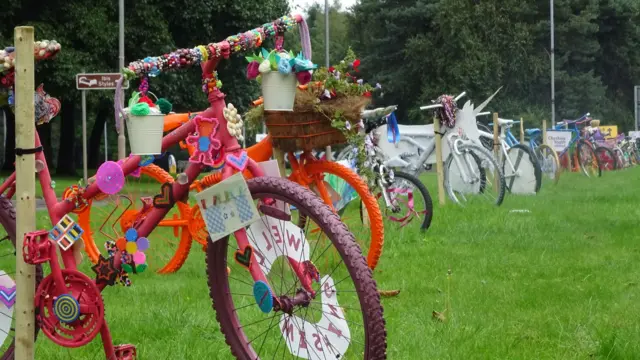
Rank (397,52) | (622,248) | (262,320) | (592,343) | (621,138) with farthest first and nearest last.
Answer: (397,52) < (621,138) < (622,248) < (592,343) < (262,320)

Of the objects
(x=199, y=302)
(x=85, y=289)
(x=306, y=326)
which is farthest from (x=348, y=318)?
(x=199, y=302)

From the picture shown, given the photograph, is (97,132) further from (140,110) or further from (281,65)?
(140,110)

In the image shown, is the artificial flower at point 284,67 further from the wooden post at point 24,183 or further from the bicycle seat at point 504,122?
the bicycle seat at point 504,122

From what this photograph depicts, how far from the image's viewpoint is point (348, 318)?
354 cm

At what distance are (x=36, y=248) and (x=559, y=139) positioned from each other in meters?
18.1

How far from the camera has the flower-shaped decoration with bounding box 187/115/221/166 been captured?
3551 millimetres

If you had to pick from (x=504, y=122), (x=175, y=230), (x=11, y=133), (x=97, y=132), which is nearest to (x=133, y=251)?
(x=175, y=230)

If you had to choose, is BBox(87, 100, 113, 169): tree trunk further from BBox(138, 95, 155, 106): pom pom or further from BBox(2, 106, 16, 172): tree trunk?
BBox(138, 95, 155, 106): pom pom

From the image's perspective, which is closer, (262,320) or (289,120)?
(262,320)

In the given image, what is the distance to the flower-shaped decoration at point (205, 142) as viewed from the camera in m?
3.55

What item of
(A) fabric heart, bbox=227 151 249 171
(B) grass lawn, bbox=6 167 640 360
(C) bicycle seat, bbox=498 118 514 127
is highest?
(C) bicycle seat, bbox=498 118 514 127

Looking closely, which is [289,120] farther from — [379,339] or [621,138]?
[621,138]

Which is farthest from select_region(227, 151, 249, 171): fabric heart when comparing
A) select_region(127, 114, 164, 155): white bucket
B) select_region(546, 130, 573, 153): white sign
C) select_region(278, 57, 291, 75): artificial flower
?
select_region(546, 130, 573, 153): white sign

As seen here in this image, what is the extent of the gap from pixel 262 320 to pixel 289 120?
6.29ft
